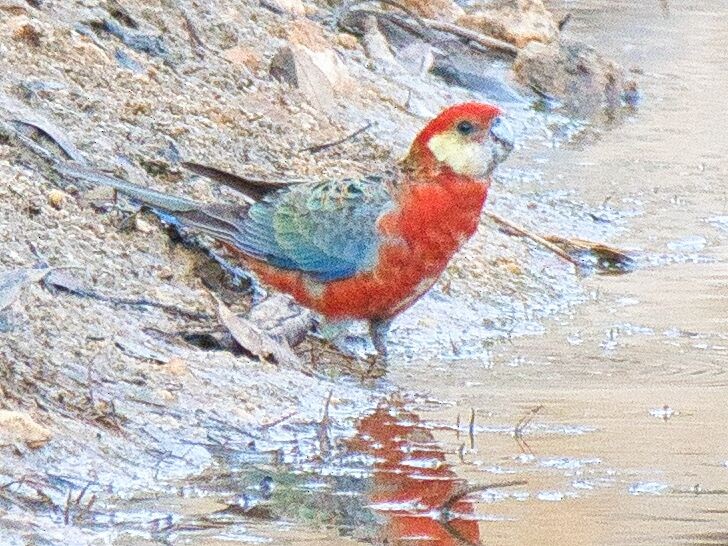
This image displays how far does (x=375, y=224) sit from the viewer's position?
6.16 meters

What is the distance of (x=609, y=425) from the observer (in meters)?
5.31

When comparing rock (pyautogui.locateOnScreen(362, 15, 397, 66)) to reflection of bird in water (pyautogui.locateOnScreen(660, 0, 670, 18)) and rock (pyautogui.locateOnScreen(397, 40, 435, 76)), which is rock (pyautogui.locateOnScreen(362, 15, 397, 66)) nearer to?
rock (pyautogui.locateOnScreen(397, 40, 435, 76))

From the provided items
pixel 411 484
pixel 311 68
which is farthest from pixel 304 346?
pixel 311 68

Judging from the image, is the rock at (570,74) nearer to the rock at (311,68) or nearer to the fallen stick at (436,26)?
the fallen stick at (436,26)

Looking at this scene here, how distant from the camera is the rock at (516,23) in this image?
37.5 ft

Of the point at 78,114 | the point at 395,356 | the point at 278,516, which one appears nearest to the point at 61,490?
the point at 278,516

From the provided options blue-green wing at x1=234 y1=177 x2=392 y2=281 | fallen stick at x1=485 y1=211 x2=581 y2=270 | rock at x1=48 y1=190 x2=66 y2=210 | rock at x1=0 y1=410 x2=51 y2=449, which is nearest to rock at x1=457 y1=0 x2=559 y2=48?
fallen stick at x1=485 y1=211 x2=581 y2=270

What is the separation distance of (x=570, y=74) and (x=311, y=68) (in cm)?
275

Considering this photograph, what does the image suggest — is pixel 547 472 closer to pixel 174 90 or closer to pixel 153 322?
pixel 153 322

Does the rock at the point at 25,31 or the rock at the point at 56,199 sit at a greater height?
the rock at the point at 25,31

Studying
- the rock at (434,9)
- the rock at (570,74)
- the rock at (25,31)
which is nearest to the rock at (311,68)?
the rock at (25,31)

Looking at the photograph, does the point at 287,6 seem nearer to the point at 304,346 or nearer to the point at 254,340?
the point at 304,346

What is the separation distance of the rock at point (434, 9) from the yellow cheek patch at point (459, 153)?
198 inches

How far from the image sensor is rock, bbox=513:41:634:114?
1116 centimetres
